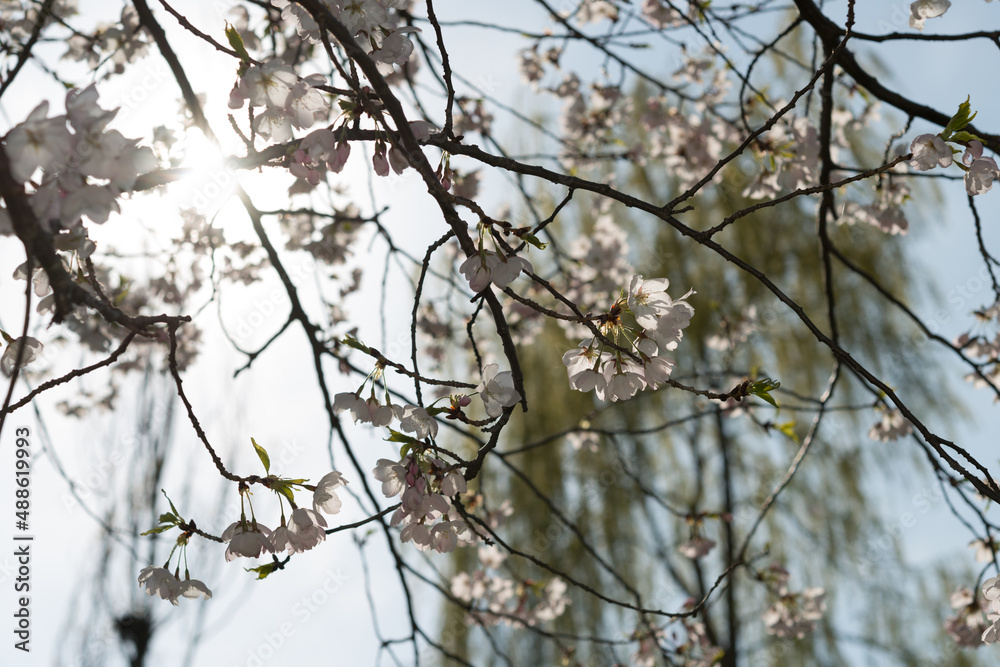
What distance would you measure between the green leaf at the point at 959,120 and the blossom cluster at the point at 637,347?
42 centimetres

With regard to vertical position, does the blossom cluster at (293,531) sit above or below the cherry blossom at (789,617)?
below

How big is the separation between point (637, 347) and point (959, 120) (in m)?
0.51

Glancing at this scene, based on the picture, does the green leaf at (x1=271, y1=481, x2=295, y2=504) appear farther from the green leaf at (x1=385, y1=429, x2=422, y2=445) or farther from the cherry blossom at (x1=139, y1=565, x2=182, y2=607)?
the cherry blossom at (x1=139, y1=565, x2=182, y2=607)

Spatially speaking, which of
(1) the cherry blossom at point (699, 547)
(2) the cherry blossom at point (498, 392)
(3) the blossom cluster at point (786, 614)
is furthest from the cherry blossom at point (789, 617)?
(2) the cherry blossom at point (498, 392)

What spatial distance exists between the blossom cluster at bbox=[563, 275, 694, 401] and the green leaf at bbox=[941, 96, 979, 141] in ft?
1.38

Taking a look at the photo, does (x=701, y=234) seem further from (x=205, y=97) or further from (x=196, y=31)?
(x=205, y=97)

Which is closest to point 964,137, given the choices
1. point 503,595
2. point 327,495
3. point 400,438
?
point 400,438

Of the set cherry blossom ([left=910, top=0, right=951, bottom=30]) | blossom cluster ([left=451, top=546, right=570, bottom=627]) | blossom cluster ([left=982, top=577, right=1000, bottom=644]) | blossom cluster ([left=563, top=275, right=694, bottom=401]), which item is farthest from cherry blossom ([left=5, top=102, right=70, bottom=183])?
blossom cluster ([left=451, top=546, right=570, bottom=627])

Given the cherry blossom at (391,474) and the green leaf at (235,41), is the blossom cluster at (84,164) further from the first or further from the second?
the cherry blossom at (391,474)

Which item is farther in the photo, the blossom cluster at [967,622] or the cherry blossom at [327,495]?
the blossom cluster at [967,622]

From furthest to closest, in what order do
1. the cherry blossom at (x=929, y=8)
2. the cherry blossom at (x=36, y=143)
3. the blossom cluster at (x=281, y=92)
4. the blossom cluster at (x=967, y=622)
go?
the blossom cluster at (x=967, y=622)
the cherry blossom at (x=929, y=8)
the blossom cluster at (x=281, y=92)
the cherry blossom at (x=36, y=143)

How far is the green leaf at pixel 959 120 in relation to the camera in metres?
0.81

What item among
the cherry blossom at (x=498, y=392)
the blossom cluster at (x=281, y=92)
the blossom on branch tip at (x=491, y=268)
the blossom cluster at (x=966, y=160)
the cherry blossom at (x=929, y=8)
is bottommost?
the cherry blossom at (x=498, y=392)

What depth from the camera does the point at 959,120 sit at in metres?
0.83
